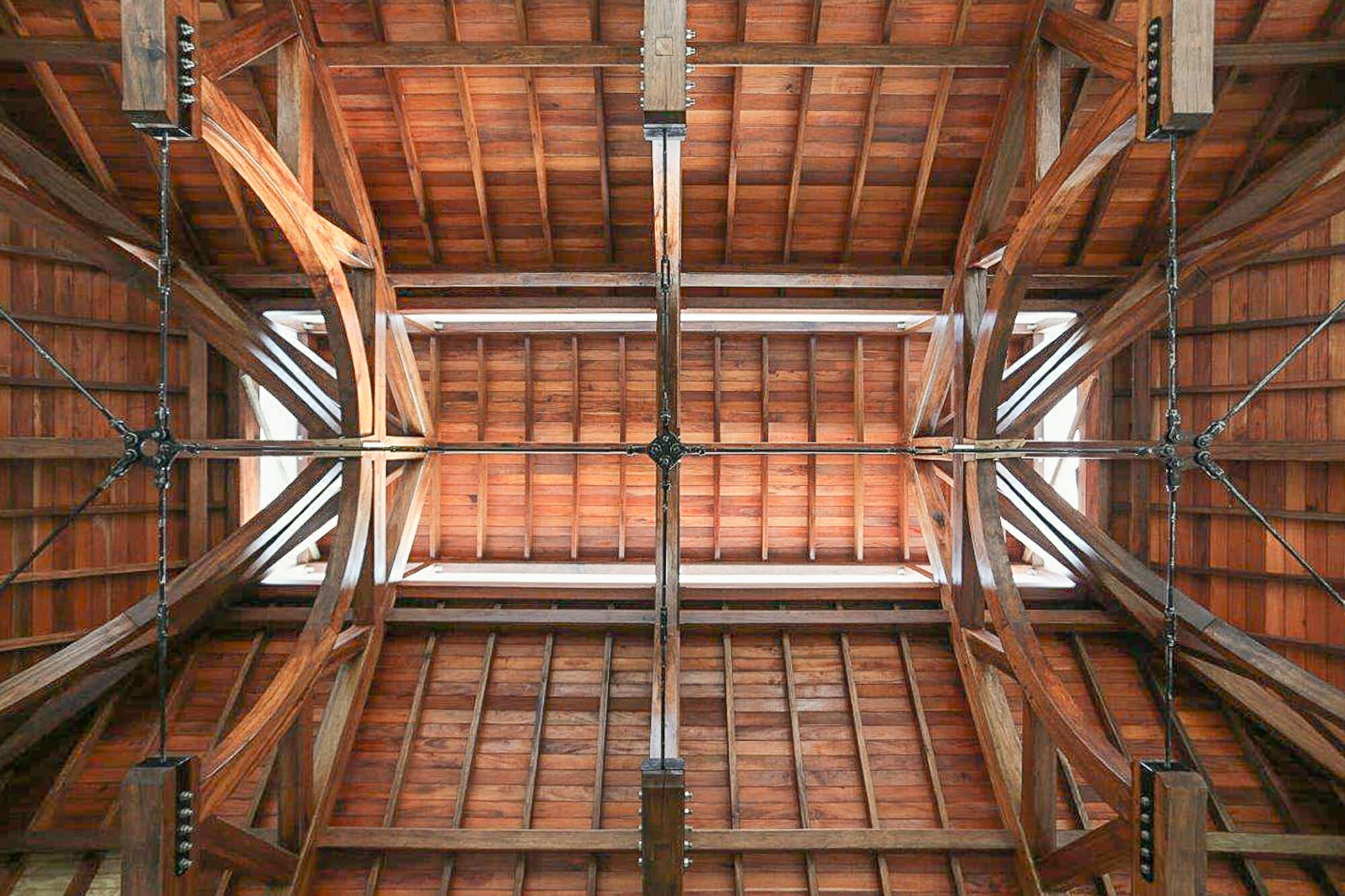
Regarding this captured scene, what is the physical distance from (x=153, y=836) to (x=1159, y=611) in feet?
23.1

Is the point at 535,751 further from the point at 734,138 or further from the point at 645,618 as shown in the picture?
the point at 734,138

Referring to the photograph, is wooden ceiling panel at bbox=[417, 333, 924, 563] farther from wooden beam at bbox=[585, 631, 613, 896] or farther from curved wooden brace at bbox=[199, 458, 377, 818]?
curved wooden brace at bbox=[199, 458, 377, 818]

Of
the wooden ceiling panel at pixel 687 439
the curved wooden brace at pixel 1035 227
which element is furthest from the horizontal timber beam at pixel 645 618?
the curved wooden brace at pixel 1035 227

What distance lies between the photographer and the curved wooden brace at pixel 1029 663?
14.3 feet

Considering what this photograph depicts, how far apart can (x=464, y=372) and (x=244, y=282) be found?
255 cm

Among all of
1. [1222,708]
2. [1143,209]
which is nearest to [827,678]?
[1222,708]

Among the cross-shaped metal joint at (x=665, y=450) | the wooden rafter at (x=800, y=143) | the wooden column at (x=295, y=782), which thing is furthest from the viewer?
the wooden rafter at (x=800, y=143)

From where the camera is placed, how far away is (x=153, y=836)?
375cm

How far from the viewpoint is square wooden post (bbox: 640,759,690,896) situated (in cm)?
376

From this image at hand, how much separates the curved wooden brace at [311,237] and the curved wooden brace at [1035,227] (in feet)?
16.8

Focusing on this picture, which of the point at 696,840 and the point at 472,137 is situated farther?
the point at 472,137

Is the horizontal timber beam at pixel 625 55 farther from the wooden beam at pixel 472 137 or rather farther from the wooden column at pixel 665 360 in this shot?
the wooden column at pixel 665 360

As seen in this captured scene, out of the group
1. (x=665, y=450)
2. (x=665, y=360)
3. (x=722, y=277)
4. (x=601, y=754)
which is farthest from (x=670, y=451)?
(x=601, y=754)

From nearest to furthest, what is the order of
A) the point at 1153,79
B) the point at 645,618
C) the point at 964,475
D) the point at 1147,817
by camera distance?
the point at 1153,79
the point at 1147,817
the point at 964,475
the point at 645,618
